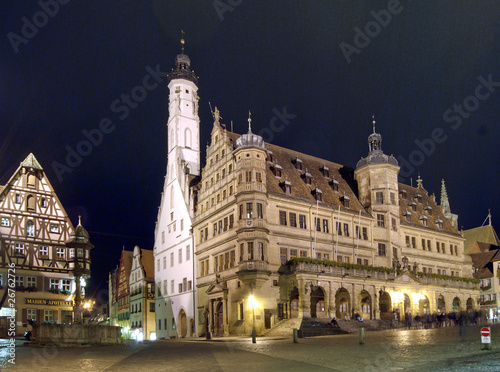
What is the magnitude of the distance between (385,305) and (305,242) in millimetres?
10733

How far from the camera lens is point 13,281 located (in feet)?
179

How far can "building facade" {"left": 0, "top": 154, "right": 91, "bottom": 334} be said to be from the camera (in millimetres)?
55125

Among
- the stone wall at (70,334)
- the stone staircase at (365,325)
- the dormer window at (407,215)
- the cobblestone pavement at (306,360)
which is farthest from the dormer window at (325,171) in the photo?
the cobblestone pavement at (306,360)

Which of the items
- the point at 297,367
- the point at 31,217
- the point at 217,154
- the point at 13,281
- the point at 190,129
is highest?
the point at 190,129

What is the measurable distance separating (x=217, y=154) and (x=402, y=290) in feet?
75.3

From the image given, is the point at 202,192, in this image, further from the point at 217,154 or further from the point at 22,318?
the point at 22,318

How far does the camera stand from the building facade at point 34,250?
5512 cm

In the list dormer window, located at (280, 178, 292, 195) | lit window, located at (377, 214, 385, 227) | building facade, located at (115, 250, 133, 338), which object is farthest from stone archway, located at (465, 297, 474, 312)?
building facade, located at (115, 250, 133, 338)

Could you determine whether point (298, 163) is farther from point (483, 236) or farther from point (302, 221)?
point (483, 236)

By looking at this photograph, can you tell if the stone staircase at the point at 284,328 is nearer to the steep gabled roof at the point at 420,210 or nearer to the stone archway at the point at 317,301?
the stone archway at the point at 317,301

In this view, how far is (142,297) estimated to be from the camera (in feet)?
238

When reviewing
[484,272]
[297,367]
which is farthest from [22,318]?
[484,272]

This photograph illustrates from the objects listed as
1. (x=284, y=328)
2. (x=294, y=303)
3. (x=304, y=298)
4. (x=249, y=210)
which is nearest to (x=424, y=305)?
(x=294, y=303)

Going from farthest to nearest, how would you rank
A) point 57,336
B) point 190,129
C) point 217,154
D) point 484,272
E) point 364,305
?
point 484,272, point 190,129, point 217,154, point 364,305, point 57,336
